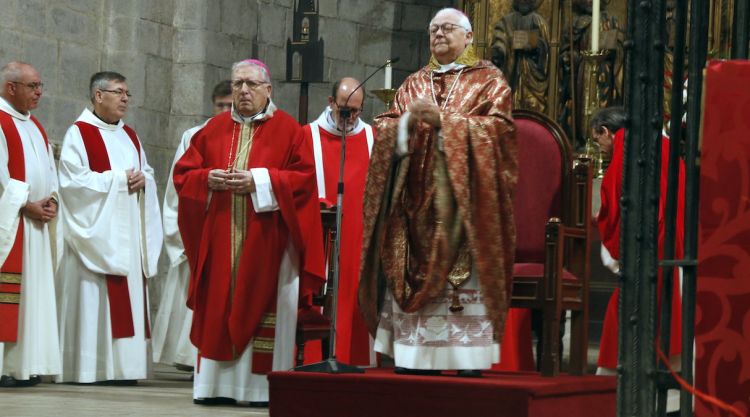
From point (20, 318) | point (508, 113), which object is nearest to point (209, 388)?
point (20, 318)

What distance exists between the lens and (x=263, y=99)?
7.21m

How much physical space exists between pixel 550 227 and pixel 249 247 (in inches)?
69.3

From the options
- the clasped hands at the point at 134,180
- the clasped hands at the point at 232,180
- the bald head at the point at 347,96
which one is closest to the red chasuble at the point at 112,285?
the clasped hands at the point at 134,180

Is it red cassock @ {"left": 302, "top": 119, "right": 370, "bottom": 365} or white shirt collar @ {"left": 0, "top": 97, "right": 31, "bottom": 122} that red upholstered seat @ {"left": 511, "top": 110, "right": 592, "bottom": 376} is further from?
white shirt collar @ {"left": 0, "top": 97, "right": 31, "bottom": 122}

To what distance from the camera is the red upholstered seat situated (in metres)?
5.90

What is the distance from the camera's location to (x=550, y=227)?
19.2 feet

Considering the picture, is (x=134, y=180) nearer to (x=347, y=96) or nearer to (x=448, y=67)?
(x=347, y=96)

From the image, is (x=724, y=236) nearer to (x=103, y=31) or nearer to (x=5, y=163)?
(x=5, y=163)

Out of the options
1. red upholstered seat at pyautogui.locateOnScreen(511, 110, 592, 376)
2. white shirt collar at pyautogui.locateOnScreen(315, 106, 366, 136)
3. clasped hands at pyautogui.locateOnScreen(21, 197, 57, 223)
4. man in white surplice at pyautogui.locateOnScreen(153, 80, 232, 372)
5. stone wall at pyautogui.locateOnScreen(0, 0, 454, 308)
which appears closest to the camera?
red upholstered seat at pyautogui.locateOnScreen(511, 110, 592, 376)

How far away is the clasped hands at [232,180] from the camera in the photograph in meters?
6.87

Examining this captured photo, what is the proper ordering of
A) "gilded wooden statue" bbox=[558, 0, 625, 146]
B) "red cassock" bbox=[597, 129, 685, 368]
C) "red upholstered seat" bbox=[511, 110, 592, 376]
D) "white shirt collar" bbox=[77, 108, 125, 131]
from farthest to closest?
"gilded wooden statue" bbox=[558, 0, 625, 146] → "white shirt collar" bbox=[77, 108, 125, 131] → "red cassock" bbox=[597, 129, 685, 368] → "red upholstered seat" bbox=[511, 110, 592, 376]

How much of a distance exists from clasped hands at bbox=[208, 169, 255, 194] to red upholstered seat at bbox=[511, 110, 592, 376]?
1394mm

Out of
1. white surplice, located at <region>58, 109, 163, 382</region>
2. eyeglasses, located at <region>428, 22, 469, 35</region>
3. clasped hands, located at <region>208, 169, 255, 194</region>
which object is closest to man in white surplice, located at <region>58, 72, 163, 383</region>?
white surplice, located at <region>58, 109, 163, 382</region>

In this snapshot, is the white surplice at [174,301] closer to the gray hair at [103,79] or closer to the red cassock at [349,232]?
the gray hair at [103,79]
